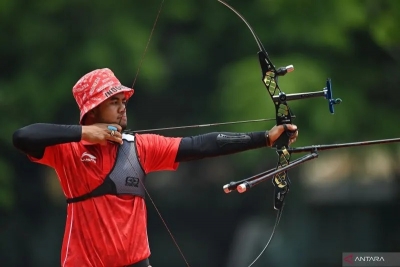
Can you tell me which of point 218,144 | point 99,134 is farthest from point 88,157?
point 218,144

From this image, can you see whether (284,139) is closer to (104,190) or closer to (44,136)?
(104,190)

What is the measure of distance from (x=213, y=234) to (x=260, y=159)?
1886 mm

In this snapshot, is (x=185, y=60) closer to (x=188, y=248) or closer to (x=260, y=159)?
(x=260, y=159)

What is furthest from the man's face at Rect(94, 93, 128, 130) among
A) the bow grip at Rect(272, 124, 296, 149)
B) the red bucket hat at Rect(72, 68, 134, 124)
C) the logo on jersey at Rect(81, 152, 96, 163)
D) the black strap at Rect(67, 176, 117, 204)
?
the bow grip at Rect(272, 124, 296, 149)

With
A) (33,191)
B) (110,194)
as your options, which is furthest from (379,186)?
(110,194)

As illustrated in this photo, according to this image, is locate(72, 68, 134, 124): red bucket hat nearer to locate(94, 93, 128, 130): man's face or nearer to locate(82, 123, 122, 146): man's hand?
locate(94, 93, 128, 130): man's face

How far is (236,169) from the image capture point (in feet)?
38.5

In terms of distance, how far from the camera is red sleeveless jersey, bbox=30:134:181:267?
17.8 feet

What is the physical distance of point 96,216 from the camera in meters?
5.45

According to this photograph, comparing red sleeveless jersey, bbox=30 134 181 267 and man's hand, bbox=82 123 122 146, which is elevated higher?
man's hand, bbox=82 123 122 146

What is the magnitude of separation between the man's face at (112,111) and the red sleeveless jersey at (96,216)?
0.12 metres

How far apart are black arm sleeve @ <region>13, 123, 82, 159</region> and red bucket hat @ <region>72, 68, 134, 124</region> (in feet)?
0.77

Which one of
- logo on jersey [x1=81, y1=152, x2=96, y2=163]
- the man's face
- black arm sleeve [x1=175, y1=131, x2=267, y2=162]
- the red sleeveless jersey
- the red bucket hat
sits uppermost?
the red bucket hat

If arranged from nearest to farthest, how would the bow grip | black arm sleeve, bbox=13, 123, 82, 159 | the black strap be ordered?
black arm sleeve, bbox=13, 123, 82, 159, the black strap, the bow grip
